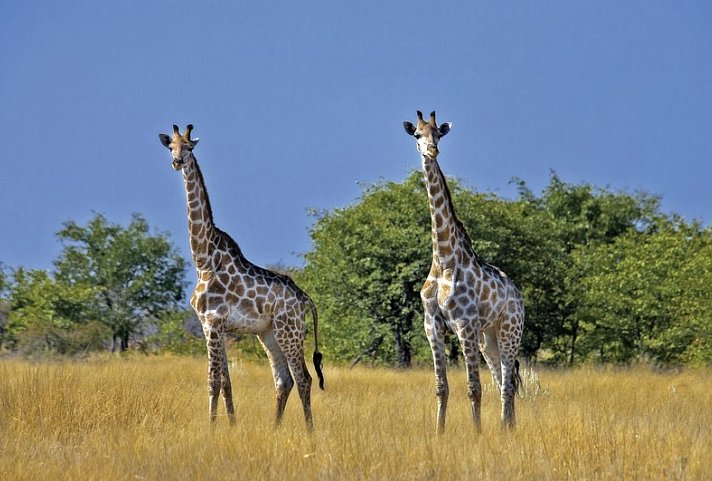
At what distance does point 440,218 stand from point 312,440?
328 cm

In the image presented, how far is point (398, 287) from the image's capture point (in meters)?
27.4

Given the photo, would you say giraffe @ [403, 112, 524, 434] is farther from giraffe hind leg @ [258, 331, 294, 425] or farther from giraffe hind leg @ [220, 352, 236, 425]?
giraffe hind leg @ [220, 352, 236, 425]

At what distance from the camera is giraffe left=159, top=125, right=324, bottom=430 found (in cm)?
1090

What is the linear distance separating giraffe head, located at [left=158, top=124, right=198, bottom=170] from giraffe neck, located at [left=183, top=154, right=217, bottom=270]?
132 millimetres

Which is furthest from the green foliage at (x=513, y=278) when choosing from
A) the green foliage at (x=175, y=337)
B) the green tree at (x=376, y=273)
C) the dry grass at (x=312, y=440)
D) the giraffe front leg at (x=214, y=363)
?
the giraffe front leg at (x=214, y=363)

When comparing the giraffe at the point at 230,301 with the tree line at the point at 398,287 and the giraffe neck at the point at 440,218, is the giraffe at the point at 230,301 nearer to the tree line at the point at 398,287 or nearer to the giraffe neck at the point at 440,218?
the giraffe neck at the point at 440,218

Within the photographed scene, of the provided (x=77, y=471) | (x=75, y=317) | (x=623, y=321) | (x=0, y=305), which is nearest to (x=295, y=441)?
(x=77, y=471)

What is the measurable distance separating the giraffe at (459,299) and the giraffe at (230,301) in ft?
5.20

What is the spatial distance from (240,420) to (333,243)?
61.7 feet

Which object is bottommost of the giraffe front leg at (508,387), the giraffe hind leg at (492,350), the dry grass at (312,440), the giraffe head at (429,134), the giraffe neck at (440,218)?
the dry grass at (312,440)

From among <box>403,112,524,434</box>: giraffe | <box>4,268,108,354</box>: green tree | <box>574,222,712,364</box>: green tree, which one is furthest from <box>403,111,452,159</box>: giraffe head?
<box>4,268,108,354</box>: green tree

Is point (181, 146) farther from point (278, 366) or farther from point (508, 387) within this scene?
point (508, 387)

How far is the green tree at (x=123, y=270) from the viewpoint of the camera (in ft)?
126

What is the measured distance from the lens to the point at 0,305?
37.8m
